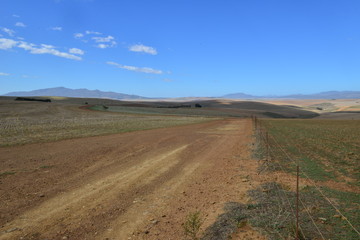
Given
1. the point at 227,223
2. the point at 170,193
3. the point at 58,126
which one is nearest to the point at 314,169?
the point at 170,193

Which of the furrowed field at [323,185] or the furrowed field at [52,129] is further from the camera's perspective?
the furrowed field at [52,129]

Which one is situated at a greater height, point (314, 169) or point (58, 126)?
point (314, 169)

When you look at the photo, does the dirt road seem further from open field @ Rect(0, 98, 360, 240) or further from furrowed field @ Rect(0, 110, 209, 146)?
furrowed field @ Rect(0, 110, 209, 146)

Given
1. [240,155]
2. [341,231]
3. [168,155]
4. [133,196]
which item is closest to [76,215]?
[133,196]

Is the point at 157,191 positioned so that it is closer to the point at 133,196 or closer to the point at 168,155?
the point at 133,196

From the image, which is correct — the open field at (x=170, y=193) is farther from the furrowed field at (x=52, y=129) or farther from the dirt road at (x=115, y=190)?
the furrowed field at (x=52, y=129)

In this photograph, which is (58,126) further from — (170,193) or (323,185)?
(323,185)

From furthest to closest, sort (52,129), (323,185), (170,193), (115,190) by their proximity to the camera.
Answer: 1. (52,129)
2. (323,185)
3. (115,190)
4. (170,193)

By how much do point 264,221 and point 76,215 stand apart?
16.3 ft

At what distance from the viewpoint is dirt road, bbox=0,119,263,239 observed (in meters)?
6.40

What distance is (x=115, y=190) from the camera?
29.6 feet

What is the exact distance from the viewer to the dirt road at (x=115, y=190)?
252 inches

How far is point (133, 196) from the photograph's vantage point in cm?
846

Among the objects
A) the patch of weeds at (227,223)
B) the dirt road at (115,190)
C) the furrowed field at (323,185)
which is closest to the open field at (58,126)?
the dirt road at (115,190)
